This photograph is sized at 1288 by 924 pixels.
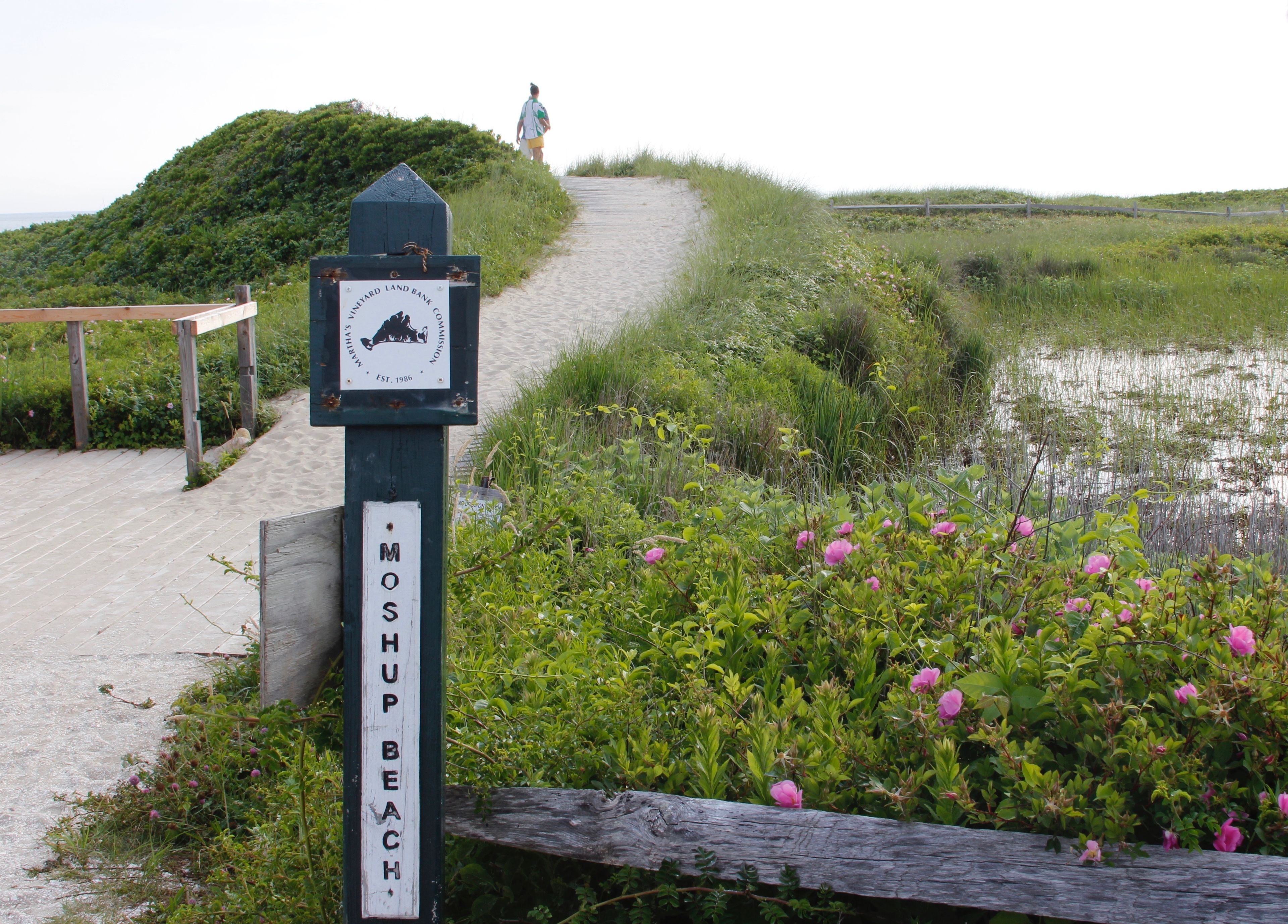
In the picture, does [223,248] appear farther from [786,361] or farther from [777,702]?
[777,702]

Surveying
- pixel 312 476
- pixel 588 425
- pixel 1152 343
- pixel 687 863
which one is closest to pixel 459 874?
pixel 687 863

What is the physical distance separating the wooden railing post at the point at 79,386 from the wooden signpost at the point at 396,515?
8.15m

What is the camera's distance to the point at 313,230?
58.6 ft

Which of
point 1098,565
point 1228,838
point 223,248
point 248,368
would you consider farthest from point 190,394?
point 223,248

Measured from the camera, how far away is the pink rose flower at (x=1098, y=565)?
2.38 m

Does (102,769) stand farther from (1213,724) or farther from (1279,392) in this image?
(1279,392)

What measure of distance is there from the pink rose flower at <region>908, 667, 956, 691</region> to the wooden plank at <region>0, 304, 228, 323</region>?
7754mm

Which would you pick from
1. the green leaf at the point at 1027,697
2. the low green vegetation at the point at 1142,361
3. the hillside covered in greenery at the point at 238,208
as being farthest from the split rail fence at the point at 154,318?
the hillside covered in greenery at the point at 238,208

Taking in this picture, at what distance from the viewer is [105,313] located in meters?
8.29

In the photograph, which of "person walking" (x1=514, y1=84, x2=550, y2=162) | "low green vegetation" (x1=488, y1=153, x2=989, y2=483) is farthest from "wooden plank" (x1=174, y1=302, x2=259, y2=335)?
"person walking" (x1=514, y1=84, x2=550, y2=162)

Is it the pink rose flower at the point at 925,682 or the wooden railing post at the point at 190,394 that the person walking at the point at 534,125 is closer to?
the wooden railing post at the point at 190,394

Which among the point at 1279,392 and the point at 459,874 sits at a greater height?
the point at 1279,392

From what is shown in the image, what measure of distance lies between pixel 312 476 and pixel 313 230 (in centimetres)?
1210

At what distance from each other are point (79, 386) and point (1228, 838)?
9.65 metres
